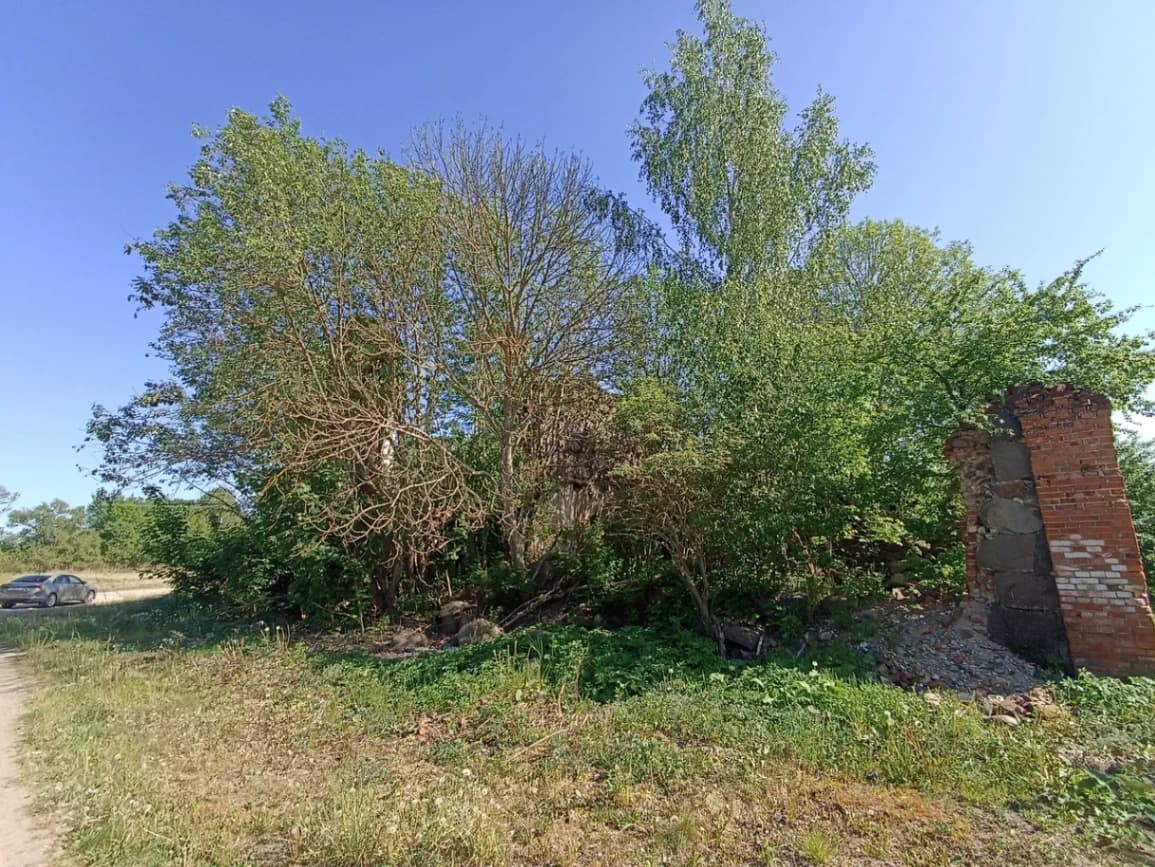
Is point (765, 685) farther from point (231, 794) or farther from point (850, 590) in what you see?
point (231, 794)

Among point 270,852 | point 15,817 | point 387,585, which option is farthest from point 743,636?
point 387,585

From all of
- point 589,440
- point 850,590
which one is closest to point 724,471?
point 850,590

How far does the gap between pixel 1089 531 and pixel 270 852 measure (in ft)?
23.3

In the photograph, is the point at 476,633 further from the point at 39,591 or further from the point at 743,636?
the point at 39,591

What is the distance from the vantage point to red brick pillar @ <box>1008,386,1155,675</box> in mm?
5129

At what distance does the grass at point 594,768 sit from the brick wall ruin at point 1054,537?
58 cm

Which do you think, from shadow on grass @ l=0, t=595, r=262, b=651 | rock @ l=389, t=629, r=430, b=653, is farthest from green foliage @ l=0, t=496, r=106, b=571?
rock @ l=389, t=629, r=430, b=653

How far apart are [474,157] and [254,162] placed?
13.4ft

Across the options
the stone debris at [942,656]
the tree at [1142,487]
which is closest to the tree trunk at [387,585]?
the stone debris at [942,656]

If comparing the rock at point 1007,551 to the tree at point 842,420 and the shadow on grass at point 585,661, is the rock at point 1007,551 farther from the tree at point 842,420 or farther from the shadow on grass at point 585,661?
the shadow on grass at point 585,661

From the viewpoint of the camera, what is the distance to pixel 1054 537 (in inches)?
218

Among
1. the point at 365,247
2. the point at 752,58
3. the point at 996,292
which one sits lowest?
the point at 996,292

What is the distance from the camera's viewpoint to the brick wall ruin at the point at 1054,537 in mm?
5188

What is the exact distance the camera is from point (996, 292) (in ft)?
23.5
